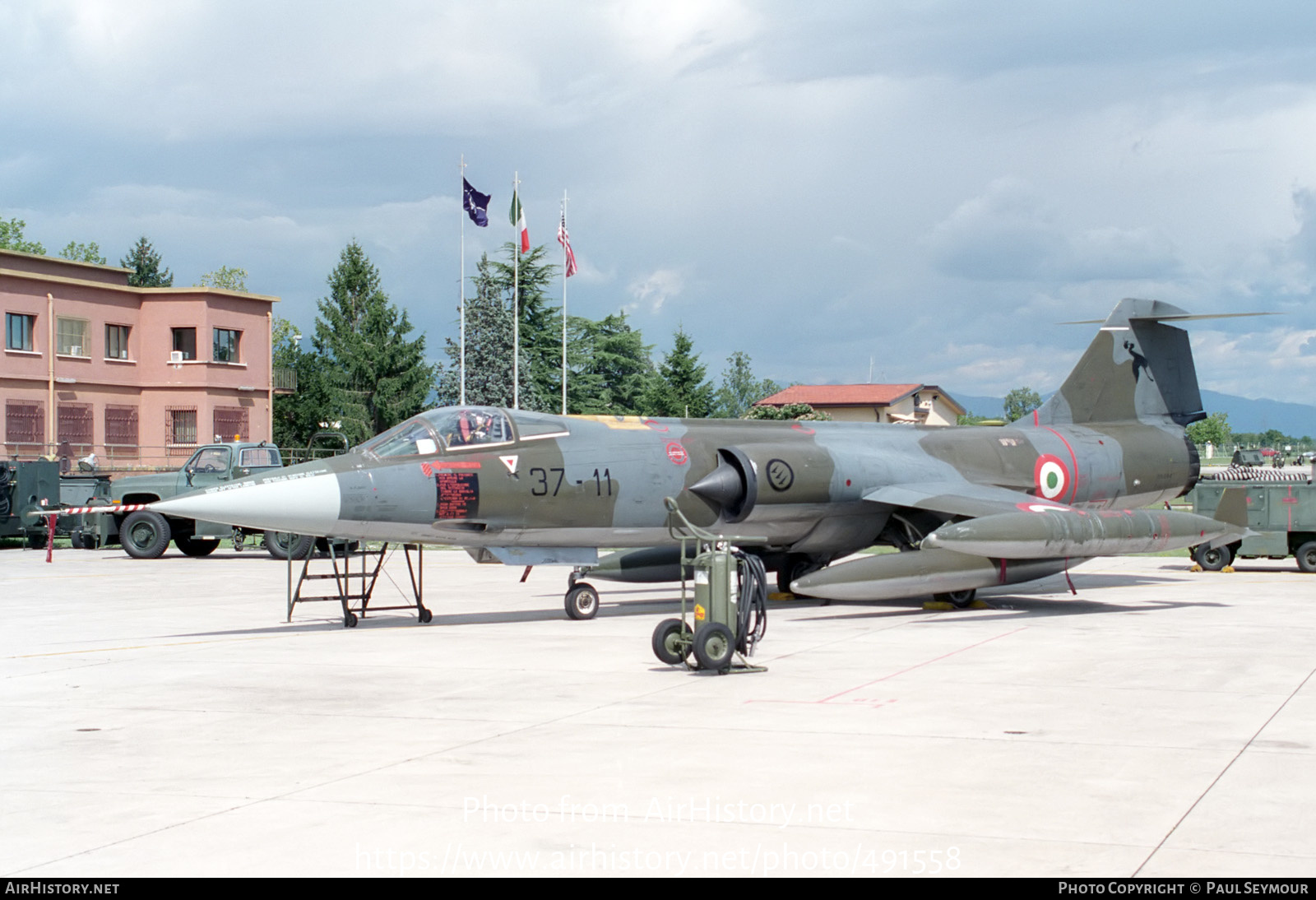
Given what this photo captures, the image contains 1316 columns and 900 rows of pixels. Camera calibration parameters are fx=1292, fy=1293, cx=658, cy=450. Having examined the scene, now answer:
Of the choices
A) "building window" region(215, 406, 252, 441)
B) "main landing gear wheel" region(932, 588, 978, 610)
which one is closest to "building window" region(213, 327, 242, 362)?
"building window" region(215, 406, 252, 441)

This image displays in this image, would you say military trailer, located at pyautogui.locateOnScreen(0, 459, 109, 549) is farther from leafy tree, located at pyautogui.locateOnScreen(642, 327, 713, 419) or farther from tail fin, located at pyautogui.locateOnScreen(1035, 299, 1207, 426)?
leafy tree, located at pyautogui.locateOnScreen(642, 327, 713, 419)

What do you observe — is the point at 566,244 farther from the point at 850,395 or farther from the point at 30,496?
the point at 850,395

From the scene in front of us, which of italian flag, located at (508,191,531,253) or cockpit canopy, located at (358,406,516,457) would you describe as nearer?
cockpit canopy, located at (358,406,516,457)

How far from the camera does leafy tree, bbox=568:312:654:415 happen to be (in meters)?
80.0

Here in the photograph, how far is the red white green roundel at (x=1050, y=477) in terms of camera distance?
64.3 feet

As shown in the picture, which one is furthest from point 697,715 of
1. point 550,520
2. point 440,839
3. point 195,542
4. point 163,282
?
point 163,282

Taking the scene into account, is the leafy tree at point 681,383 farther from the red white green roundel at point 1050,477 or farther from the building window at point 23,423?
the red white green roundel at point 1050,477

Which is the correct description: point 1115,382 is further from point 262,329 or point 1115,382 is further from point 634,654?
point 262,329

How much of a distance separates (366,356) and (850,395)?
45.4 m

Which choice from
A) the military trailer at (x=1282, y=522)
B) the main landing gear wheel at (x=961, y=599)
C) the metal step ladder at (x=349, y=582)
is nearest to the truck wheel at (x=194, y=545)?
the metal step ladder at (x=349, y=582)

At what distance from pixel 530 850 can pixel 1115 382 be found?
60.1 feet

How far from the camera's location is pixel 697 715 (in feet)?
29.4

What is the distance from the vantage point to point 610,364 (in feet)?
271

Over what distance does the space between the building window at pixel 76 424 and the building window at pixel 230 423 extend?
4957mm
